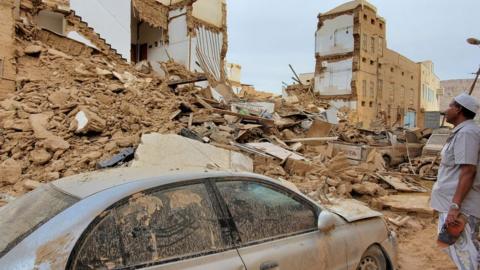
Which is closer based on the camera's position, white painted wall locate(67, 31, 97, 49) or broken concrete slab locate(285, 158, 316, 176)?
broken concrete slab locate(285, 158, 316, 176)

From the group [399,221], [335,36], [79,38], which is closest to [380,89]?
[335,36]

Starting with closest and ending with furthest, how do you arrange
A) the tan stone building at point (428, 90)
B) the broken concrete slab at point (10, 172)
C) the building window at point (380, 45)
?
the broken concrete slab at point (10, 172) → the building window at point (380, 45) → the tan stone building at point (428, 90)

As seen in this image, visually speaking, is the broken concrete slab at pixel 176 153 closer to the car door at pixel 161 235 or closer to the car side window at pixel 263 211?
the car side window at pixel 263 211

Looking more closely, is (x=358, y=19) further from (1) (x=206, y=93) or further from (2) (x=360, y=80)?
(1) (x=206, y=93)

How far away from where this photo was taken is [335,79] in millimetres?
30828

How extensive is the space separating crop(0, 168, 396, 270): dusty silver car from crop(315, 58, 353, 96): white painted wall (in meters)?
28.4

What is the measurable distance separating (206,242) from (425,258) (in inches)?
157

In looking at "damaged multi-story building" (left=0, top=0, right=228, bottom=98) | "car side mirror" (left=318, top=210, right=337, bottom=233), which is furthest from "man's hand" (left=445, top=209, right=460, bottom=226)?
"damaged multi-story building" (left=0, top=0, right=228, bottom=98)

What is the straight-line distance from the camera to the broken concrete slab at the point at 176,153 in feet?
22.3

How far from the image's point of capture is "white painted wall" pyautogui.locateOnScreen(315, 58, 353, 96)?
29.9m

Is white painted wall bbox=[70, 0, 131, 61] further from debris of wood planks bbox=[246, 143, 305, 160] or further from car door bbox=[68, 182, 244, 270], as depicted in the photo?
car door bbox=[68, 182, 244, 270]

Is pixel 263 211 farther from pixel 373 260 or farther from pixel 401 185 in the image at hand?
pixel 401 185

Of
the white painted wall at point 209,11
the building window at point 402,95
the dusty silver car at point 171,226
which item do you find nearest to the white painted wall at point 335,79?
the building window at point 402,95

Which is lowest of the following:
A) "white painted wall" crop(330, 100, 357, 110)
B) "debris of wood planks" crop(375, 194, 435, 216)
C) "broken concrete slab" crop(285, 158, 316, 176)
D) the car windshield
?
"debris of wood planks" crop(375, 194, 435, 216)
